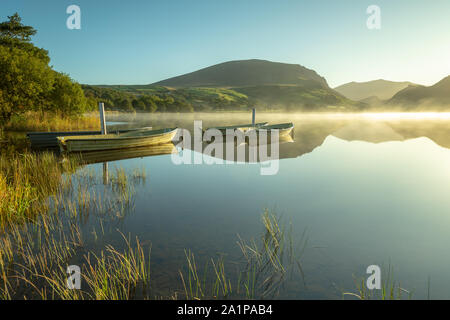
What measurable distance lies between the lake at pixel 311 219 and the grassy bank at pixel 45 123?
59.6 feet

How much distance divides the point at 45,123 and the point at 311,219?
33.2m

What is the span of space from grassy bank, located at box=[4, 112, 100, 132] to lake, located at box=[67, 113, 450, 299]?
18.2 meters

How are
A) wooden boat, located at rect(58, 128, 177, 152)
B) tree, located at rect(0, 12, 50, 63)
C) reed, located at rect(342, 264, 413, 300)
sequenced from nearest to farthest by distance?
reed, located at rect(342, 264, 413, 300) → wooden boat, located at rect(58, 128, 177, 152) → tree, located at rect(0, 12, 50, 63)

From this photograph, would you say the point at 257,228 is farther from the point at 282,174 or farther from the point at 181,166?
the point at 181,166

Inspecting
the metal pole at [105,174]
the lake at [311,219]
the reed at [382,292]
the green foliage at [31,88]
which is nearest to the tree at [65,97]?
the green foliage at [31,88]

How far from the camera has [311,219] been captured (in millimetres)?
8617

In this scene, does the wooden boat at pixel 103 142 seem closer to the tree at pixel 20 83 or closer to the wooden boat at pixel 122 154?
the wooden boat at pixel 122 154

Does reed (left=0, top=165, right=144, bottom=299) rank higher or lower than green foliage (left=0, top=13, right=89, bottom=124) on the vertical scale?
lower

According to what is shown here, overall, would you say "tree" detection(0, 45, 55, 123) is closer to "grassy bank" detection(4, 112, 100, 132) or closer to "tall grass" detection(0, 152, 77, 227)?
"grassy bank" detection(4, 112, 100, 132)

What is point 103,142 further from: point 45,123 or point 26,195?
point 45,123

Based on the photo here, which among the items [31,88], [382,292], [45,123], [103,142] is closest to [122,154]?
[103,142]

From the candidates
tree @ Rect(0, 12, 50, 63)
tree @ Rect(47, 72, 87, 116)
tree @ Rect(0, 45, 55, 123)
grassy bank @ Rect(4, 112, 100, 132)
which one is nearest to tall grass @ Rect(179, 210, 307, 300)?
tree @ Rect(0, 45, 55, 123)

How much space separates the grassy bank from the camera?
27.9 metres

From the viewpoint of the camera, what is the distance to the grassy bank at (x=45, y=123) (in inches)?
1097
